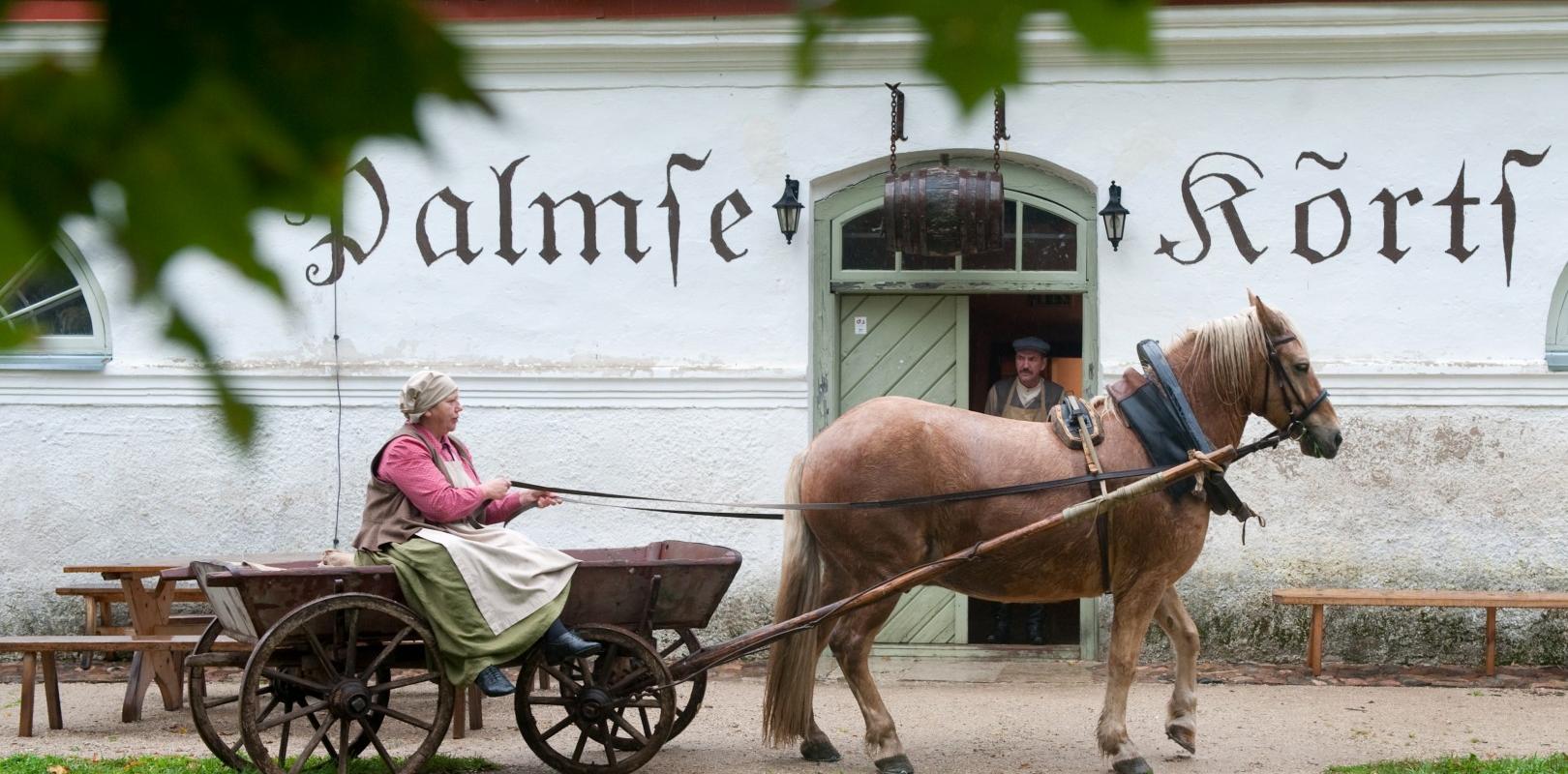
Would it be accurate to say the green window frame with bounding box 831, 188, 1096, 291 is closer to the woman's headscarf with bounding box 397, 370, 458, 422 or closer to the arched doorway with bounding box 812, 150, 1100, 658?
the arched doorway with bounding box 812, 150, 1100, 658

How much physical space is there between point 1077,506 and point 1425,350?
3.65 m

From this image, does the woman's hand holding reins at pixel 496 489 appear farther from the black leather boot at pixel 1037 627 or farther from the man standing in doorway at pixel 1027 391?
the black leather boot at pixel 1037 627

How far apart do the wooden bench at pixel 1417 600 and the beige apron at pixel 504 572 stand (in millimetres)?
4182

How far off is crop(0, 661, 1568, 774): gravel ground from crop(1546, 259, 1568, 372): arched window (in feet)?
6.13

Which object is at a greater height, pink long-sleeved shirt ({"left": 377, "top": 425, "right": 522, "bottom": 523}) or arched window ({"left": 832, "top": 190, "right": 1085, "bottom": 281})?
arched window ({"left": 832, "top": 190, "right": 1085, "bottom": 281})

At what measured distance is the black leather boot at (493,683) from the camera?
18.0ft

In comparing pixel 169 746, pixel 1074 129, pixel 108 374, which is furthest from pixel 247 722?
pixel 1074 129

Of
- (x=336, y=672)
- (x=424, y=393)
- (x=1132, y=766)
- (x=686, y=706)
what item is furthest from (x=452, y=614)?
(x=1132, y=766)

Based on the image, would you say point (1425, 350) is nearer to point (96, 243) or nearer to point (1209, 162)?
point (1209, 162)

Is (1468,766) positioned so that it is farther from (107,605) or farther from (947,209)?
(107,605)

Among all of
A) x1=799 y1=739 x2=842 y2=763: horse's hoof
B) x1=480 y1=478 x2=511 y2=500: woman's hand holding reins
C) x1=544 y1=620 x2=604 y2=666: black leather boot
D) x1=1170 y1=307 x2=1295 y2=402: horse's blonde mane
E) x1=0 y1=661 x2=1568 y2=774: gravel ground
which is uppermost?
x1=1170 y1=307 x2=1295 y2=402: horse's blonde mane

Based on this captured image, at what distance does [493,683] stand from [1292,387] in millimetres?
3294

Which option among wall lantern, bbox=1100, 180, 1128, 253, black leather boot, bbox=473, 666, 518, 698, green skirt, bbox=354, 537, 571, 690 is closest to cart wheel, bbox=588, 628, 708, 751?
black leather boot, bbox=473, 666, 518, 698

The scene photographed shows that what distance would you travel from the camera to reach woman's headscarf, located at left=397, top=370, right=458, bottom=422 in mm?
5703
